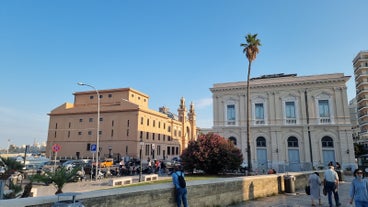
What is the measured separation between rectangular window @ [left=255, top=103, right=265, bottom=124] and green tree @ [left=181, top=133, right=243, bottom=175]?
549 inches

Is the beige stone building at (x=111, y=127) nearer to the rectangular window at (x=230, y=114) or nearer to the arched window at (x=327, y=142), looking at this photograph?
the rectangular window at (x=230, y=114)

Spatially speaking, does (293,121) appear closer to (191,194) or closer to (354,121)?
(191,194)

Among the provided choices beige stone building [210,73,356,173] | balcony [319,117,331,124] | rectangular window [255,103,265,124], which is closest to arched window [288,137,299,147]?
beige stone building [210,73,356,173]

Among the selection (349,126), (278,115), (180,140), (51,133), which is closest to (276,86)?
(278,115)

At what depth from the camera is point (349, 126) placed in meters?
30.8

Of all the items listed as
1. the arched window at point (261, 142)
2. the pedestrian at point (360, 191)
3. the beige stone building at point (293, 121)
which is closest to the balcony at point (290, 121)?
the beige stone building at point (293, 121)

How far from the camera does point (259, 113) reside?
35000 mm

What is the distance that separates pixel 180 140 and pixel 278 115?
4274cm

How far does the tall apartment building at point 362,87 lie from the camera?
62.8 meters

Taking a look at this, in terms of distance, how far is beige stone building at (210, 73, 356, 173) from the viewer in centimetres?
3152

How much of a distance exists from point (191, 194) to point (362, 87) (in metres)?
72.7

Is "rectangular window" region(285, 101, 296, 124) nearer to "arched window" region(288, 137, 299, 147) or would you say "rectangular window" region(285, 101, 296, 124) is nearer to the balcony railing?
the balcony railing

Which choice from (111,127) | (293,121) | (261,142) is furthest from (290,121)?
(111,127)

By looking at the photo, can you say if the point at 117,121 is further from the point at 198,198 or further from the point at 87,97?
the point at 198,198
